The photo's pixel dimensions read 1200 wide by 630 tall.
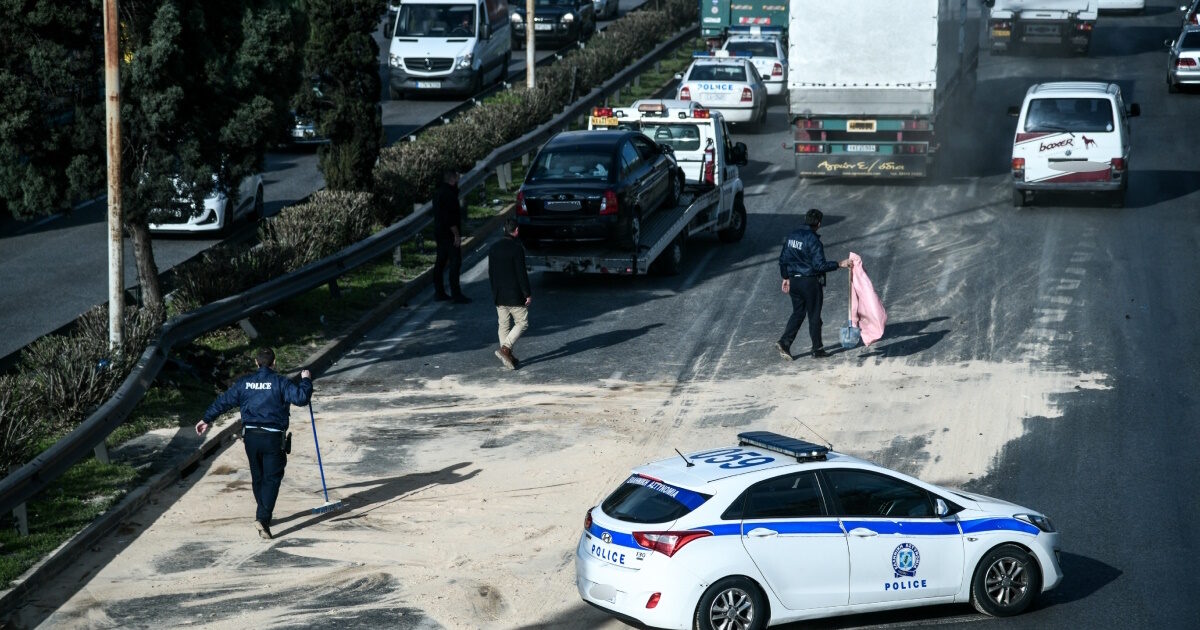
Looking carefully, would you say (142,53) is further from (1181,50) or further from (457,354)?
(1181,50)

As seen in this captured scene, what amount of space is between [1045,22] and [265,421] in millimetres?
36457

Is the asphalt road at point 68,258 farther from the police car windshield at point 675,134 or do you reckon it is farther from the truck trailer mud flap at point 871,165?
the truck trailer mud flap at point 871,165

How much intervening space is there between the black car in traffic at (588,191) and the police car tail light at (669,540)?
1018 cm

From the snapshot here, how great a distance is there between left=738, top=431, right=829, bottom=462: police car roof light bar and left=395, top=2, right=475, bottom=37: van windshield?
26.8 metres

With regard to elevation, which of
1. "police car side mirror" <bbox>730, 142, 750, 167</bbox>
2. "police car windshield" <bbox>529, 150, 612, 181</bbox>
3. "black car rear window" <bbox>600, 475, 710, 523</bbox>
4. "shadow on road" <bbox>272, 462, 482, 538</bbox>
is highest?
"police car windshield" <bbox>529, 150, 612, 181</bbox>

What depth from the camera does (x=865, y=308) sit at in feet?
55.2

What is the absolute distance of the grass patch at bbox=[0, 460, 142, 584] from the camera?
10.5 metres

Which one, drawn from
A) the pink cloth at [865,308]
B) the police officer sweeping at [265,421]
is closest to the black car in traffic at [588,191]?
the pink cloth at [865,308]

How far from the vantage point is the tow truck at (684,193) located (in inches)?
756

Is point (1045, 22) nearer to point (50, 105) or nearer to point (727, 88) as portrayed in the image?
point (727, 88)

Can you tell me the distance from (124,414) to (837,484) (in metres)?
6.62

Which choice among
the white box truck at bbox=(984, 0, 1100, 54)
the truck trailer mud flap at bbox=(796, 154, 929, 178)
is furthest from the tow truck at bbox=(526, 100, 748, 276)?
the white box truck at bbox=(984, 0, 1100, 54)

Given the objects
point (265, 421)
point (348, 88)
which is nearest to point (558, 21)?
point (348, 88)

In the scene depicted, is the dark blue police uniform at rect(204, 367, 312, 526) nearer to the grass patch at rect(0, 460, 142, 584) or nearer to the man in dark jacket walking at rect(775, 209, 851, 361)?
the grass patch at rect(0, 460, 142, 584)
